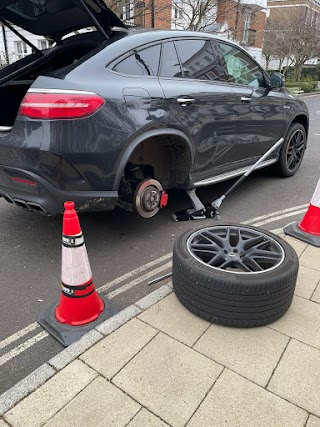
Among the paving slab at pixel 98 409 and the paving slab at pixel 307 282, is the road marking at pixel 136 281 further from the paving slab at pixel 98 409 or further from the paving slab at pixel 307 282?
the paving slab at pixel 307 282

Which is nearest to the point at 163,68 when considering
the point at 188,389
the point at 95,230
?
the point at 95,230

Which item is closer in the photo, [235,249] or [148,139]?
[235,249]

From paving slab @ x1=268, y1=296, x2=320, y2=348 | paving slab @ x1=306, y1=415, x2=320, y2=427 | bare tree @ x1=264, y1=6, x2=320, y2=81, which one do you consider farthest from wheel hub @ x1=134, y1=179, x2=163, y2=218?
bare tree @ x1=264, y1=6, x2=320, y2=81

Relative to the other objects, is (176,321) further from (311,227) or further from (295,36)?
(295,36)

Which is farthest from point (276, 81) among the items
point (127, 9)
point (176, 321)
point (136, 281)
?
point (127, 9)

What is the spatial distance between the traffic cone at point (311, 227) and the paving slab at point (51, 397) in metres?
2.41

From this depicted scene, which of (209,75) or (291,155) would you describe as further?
(291,155)

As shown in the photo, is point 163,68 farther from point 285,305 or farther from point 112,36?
point 285,305

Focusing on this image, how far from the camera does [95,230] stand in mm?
3805

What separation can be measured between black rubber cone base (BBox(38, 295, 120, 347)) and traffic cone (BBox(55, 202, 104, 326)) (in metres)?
0.03

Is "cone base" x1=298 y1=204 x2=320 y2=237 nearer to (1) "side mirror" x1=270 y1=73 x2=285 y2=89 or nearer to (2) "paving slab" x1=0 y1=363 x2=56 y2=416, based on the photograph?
(1) "side mirror" x1=270 y1=73 x2=285 y2=89

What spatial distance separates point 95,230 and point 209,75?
2107 millimetres

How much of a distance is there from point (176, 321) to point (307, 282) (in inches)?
46.0

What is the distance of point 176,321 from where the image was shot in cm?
234
